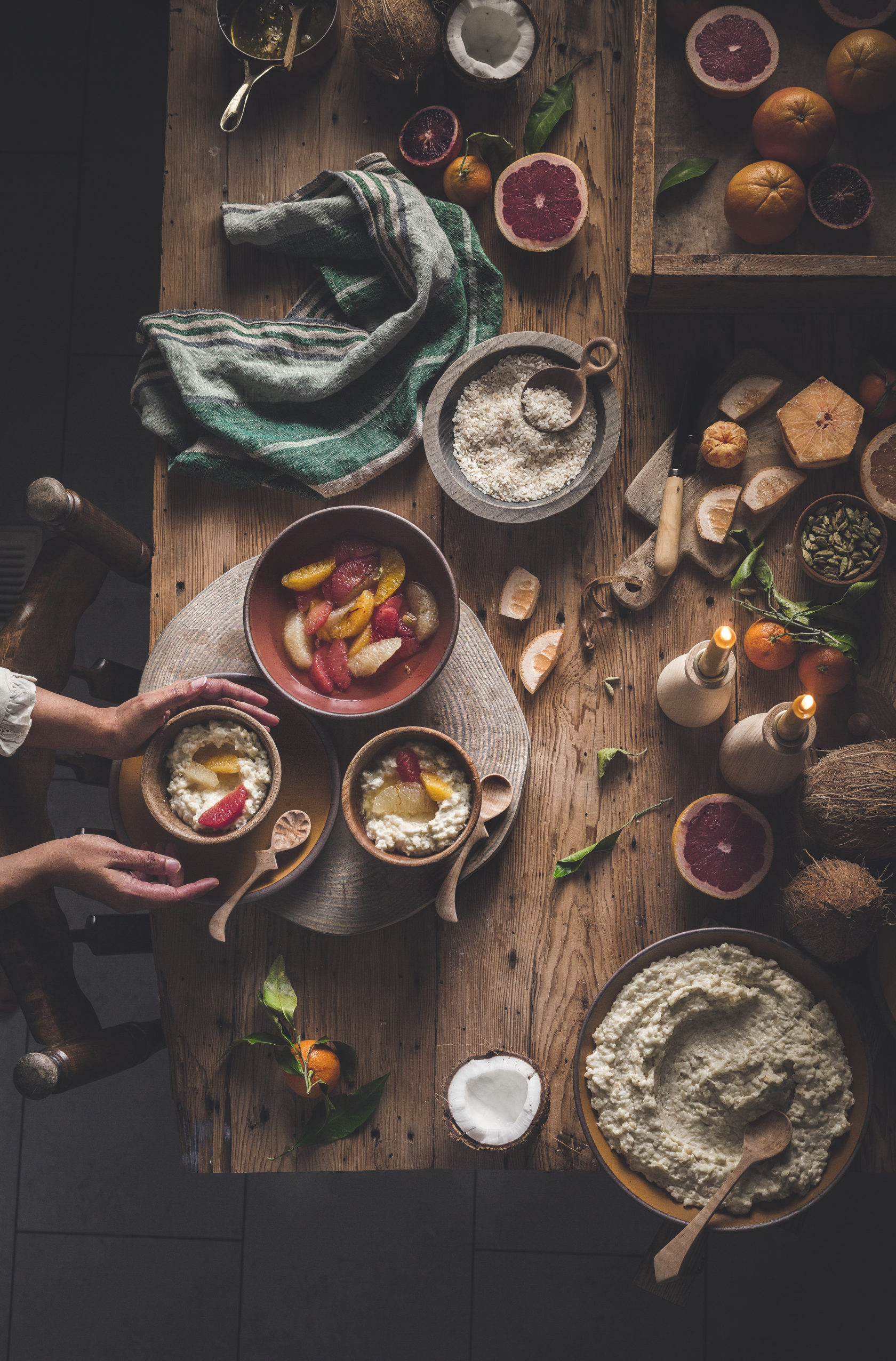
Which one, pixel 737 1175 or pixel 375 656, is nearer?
pixel 737 1175

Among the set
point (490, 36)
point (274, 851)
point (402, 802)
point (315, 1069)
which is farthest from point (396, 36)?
point (315, 1069)

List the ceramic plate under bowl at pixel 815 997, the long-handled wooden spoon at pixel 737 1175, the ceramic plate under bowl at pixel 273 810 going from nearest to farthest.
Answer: the long-handled wooden spoon at pixel 737 1175 → the ceramic plate under bowl at pixel 815 997 → the ceramic plate under bowl at pixel 273 810

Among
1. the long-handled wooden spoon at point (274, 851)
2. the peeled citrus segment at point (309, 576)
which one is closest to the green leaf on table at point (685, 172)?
the peeled citrus segment at point (309, 576)

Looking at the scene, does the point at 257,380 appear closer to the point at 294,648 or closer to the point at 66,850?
the point at 294,648

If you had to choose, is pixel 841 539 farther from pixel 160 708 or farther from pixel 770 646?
pixel 160 708

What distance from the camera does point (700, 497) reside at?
2.17 m

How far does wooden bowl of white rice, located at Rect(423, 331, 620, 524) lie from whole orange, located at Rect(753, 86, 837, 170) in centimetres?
66

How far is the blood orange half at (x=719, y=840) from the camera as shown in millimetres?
2037

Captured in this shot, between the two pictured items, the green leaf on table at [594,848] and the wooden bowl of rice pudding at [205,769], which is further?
the green leaf on table at [594,848]

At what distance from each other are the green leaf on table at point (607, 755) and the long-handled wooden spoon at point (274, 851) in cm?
70

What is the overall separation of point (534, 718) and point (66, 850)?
1094mm

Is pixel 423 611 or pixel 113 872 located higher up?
pixel 423 611

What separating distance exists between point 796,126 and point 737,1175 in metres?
2.30

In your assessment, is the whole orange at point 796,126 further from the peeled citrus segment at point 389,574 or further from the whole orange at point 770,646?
the peeled citrus segment at point 389,574
